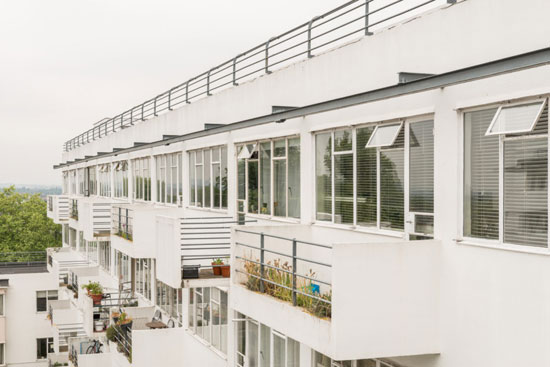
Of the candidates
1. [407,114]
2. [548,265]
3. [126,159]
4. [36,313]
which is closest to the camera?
[548,265]

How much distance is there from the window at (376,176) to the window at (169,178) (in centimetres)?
1059

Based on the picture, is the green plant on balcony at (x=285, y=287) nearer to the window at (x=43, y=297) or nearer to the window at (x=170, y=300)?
the window at (x=170, y=300)

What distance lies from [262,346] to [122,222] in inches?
433

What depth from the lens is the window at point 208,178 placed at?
1927 centimetres

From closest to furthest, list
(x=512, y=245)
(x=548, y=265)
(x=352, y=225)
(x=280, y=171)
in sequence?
(x=548, y=265)
(x=512, y=245)
(x=352, y=225)
(x=280, y=171)

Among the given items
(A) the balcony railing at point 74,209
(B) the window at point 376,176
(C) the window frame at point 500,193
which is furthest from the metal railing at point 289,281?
(A) the balcony railing at point 74,209

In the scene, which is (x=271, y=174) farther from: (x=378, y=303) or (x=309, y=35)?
(x=378, y=303)

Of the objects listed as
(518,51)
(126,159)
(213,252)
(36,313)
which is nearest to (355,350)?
(518,51)

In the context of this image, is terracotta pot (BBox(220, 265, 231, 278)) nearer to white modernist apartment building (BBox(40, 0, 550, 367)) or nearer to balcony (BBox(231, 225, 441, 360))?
white modernist apartment building (BBox(40, 0, 550, 367))

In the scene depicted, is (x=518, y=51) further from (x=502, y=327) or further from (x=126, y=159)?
(x=126, y=159)

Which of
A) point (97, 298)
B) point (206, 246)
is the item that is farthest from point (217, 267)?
point (97, 298)

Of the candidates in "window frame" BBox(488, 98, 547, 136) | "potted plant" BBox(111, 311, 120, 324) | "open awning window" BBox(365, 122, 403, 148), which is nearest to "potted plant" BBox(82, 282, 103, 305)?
"potted plant" BBox(111, 311, 120, 324)

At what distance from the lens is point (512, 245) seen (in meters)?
8.54

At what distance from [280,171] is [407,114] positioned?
547 centimetres
